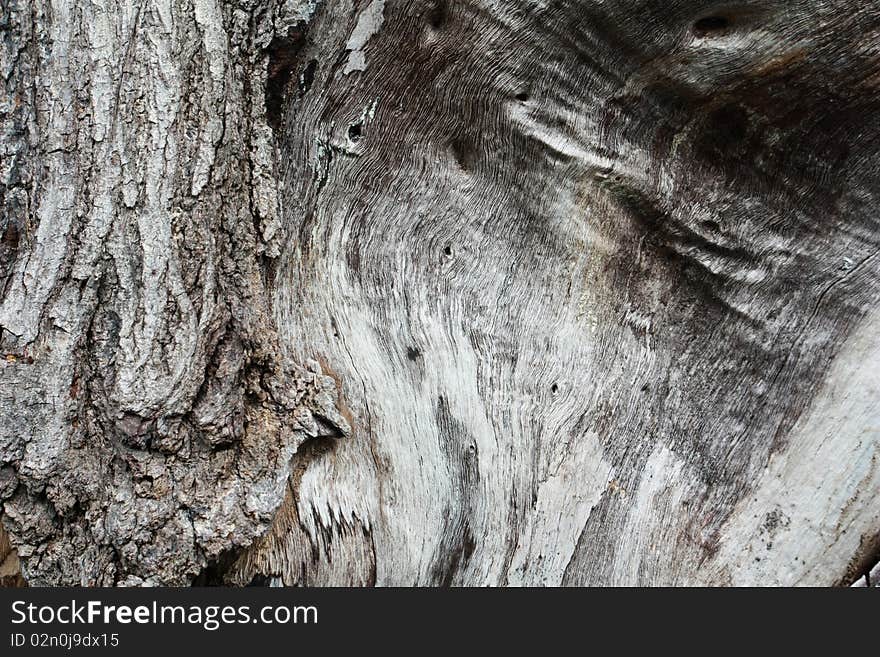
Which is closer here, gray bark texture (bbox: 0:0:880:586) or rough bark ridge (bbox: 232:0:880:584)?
gray bark texture (bbox: 0:0:880:586)

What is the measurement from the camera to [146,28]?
1497 millimetres

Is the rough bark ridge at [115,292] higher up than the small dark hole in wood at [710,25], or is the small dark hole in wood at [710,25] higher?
the small dark hole in wood at [710,25]

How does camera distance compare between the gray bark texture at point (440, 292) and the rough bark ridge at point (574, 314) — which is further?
the rough bark ridge at point (574, 314)

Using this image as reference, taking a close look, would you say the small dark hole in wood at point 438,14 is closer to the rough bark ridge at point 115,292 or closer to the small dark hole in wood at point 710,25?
the rough bark ridge at point 115,292

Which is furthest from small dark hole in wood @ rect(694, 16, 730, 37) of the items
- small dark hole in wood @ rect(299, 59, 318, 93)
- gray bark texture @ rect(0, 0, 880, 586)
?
small dark hole in wood @ rect(299, 59, 318, 93)

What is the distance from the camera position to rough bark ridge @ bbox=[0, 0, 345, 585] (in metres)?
1.48

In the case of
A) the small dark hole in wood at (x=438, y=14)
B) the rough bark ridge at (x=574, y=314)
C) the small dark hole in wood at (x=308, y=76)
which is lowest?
the rough bark ridge at (x=574, y=314)

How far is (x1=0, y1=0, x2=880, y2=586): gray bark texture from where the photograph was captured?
150cm

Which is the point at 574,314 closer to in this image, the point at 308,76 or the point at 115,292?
the point at 308,76

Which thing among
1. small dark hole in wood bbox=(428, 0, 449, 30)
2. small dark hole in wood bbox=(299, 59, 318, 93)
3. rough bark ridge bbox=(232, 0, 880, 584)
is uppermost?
small dark hole in wood bbox=(428, 0, 449, 30)

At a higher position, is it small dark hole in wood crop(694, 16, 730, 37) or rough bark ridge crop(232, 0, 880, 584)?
small dark hole in wood crop(694, 16, 730, 37)

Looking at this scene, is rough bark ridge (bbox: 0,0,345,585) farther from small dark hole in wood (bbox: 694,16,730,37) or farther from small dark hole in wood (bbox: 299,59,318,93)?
small dark hole in wood (bbox: 694,16,730,37)

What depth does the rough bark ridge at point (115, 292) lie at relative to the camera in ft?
4.85

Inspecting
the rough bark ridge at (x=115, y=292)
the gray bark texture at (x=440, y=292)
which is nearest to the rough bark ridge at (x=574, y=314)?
the gray bark texture at (x=440, y=292)
